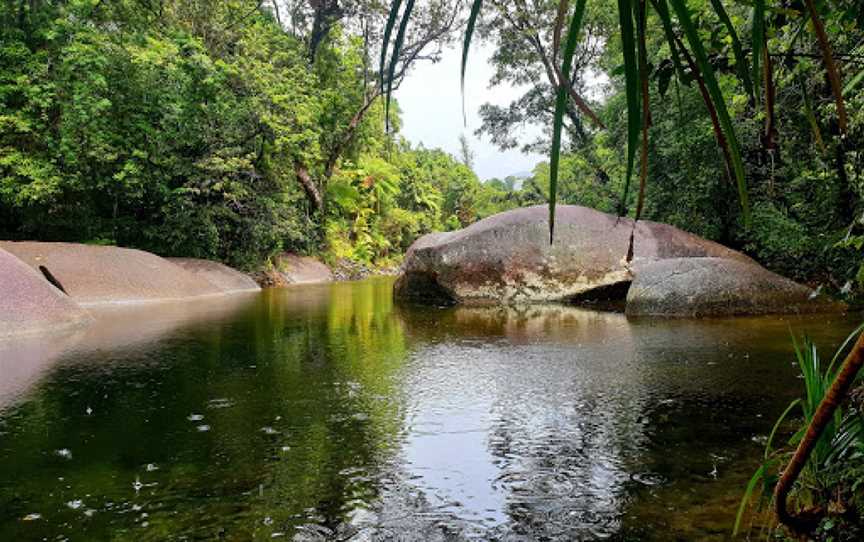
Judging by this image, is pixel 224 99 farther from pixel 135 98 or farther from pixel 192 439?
pixel 192 439

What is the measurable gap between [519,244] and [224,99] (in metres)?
7.82

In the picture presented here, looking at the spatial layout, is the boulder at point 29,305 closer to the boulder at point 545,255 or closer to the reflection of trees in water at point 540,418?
the reflection of trees in water at point 540,418

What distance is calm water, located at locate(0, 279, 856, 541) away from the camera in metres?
2.29

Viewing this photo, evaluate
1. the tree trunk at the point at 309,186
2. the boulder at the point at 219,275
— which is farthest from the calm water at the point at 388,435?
the tree trunk at the point at 309,186

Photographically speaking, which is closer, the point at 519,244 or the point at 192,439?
the point at 192,439

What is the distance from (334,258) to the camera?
20453 mm

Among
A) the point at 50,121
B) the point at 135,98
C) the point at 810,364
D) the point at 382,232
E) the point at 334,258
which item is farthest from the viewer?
the point at 382,232

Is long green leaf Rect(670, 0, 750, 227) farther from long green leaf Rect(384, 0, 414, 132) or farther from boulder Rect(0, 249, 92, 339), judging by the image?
boulder Rect(0, 249, 92, 339)

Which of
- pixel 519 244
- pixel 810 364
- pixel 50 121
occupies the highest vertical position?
pixel 50 121

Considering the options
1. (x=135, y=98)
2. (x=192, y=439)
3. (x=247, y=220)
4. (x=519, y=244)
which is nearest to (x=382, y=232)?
(x=247, y=220)

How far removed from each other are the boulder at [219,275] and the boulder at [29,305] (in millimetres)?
4971

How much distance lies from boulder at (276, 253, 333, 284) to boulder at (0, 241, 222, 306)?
200 inches

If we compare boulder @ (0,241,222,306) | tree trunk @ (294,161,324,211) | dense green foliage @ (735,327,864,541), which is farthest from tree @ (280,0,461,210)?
dense green foliage @ (735,327,864,541)

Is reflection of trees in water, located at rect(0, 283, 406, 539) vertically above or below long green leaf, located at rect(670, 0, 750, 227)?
below
